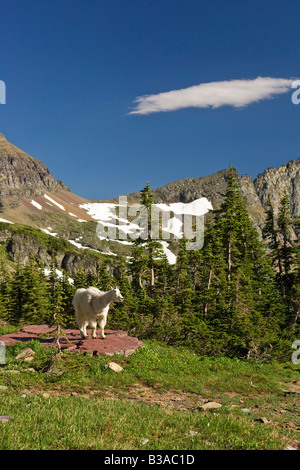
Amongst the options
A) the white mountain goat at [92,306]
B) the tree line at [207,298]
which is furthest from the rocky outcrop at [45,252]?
the white mountain goat at [92,306]

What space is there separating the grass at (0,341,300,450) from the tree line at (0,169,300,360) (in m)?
2.59

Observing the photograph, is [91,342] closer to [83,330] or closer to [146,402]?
[83,330]

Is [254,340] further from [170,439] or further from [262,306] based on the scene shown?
[170,439]

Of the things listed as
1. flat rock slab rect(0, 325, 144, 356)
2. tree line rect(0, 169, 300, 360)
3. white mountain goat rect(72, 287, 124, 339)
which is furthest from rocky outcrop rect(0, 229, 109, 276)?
white mountain goat rect(72, 287, 124, 339)

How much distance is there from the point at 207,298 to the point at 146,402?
56.0 feet

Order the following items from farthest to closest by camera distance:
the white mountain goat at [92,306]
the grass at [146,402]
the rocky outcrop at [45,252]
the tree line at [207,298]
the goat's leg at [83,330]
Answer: the rocky outcrop at [45,252], the tree line at [207,298], the goat's leg at [83,330], the white mountain goat at [92,306], the grass at [146,402]

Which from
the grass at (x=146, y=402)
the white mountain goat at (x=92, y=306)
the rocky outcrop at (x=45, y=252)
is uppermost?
the rocky outcrop at (x=45, y=252)

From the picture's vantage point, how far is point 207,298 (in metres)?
28.3

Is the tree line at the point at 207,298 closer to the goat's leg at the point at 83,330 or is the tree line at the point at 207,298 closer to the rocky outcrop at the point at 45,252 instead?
the goat's leg at the point at 83,330

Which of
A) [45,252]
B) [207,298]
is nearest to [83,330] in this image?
[207,298]

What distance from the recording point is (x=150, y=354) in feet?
56.6

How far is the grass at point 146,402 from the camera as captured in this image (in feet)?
22.8

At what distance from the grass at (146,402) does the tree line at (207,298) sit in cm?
259
